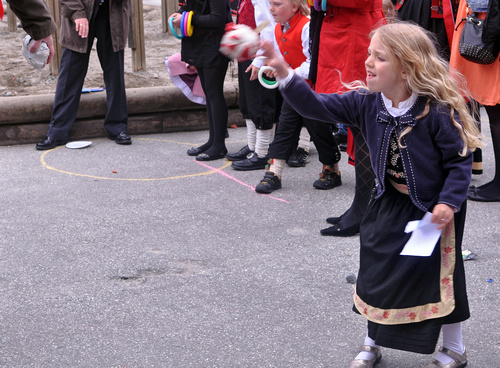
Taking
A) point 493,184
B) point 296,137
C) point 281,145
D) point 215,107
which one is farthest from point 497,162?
point 215,107

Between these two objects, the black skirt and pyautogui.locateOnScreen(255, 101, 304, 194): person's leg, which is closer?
the black skirt

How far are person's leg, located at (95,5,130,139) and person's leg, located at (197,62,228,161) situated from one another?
3.41 ft

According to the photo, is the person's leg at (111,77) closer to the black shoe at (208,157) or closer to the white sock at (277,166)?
the black shoe at (208,157)

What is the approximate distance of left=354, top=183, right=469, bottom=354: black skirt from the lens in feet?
9.22

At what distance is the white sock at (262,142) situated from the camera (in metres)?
6.09

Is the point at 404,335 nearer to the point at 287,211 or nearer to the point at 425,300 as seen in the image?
the point at 425,300

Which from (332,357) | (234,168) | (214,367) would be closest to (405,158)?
(332,357)

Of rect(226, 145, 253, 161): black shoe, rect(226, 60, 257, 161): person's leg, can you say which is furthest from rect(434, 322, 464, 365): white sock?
rect(226, 145, 253, 161): black shoe

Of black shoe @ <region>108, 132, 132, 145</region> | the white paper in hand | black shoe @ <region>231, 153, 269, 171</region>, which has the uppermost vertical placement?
the white paper in hand

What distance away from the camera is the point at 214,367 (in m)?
3.01

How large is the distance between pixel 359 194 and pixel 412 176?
1.81 meters

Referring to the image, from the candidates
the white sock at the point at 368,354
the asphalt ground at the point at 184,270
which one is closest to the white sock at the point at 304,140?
the asphalt ground at the point at 184,270

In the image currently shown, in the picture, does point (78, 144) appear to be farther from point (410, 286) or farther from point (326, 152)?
point (410, 286)

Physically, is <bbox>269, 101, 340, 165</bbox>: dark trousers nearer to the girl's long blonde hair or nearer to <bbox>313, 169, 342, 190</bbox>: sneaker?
<bbox>313, 169, 342, 190</bbox>: sneaker
